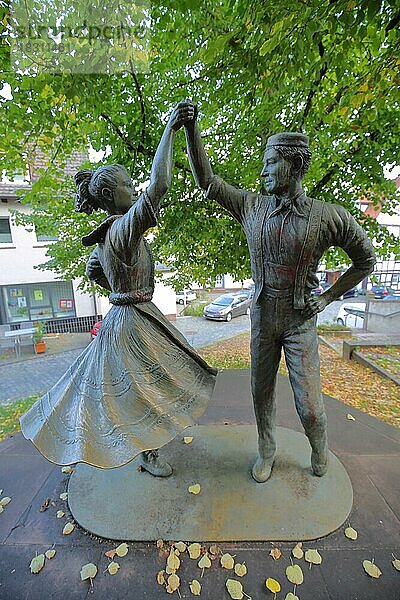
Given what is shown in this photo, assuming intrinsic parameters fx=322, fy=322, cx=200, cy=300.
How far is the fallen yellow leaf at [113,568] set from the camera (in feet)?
6.20

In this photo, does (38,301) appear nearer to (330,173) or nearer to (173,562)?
(330,173)

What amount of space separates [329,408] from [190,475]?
7.28 ft

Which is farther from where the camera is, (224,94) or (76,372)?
(224,94)

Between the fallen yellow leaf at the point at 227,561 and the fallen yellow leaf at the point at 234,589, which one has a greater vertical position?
the fallen yellow leaf at the point at 227,561

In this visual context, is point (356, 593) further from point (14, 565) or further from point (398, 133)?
point (398, 133)

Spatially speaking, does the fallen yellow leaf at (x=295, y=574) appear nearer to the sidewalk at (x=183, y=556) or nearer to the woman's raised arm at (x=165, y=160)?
the sidewalk at (x=183, y=556)

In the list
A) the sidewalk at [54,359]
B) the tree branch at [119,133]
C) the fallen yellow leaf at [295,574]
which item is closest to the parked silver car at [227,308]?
the sidewalk at [54,359]

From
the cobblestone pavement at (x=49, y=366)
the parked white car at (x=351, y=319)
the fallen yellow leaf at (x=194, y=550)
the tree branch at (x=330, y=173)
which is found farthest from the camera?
the parked white car at (x=351, y=319)

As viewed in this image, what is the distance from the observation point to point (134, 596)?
177 cm

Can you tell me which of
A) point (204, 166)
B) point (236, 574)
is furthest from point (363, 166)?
point (236, 574)

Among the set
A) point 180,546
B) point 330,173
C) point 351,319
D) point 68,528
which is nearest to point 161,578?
point 180,546

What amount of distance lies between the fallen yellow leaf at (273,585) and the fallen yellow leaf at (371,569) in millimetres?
525

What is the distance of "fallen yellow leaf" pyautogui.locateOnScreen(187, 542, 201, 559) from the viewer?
1.97 m

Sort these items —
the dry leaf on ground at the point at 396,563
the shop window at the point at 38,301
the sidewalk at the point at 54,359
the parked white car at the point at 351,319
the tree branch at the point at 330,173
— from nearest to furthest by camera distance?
the dry leaf on ground at the point at 396,563 < the tree branch at the point at 330,173 < the sidewalk at the point at 54,359 < the shop window at the point at 38,301 < the parked white car at the point at 351,319
